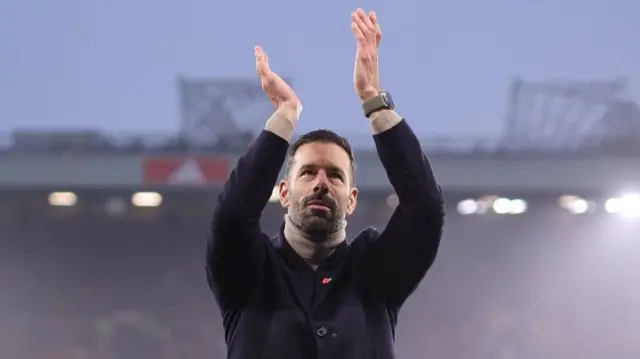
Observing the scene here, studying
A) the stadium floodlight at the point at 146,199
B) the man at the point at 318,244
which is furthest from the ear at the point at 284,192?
the stadium floodlight at the point at 146,199

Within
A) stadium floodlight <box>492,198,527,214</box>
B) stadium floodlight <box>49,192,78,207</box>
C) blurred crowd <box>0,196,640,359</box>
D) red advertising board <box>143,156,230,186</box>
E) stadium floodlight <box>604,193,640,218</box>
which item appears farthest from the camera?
blurred crowd <box>0,196,640,359</box>

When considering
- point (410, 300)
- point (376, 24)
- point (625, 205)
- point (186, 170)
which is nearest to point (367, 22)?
point (376, 24)

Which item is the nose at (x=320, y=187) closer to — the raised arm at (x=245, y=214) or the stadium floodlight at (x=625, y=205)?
the raised arm at (x=245, y=214)

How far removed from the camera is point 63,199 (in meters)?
14.2

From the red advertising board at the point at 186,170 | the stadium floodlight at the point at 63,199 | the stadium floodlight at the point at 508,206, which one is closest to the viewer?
the red advertising board at the point at 186,170

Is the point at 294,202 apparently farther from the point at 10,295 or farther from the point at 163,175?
the point at 10,295

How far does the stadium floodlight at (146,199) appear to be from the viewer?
558 inches

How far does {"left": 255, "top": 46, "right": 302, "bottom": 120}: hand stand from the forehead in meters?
0.07

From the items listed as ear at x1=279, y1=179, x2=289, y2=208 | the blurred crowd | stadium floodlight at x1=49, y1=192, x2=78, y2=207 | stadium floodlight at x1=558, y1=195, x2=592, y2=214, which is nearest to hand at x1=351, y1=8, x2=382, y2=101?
ear at x1=279, y1=179, x2=289, y2=208

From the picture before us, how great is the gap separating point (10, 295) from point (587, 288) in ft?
33.8

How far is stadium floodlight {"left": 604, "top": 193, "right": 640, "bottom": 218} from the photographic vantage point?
1337cm

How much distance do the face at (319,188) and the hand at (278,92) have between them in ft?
0.26

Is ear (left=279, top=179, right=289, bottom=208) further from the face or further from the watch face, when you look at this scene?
the watch face

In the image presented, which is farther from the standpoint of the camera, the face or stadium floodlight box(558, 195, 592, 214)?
stadium floodlight box(558, 195, 592, 214)
